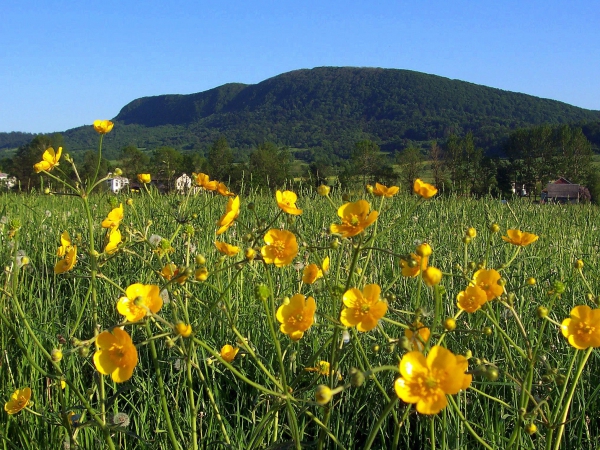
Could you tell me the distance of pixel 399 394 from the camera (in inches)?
25.6

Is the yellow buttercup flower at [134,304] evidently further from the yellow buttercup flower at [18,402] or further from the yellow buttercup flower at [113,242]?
the yellow buttercup flower at [18,402]

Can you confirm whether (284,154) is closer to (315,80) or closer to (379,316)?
(379,316)

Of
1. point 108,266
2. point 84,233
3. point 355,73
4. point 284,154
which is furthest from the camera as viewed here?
point 355,73

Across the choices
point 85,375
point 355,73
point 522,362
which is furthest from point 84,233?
point 355,73

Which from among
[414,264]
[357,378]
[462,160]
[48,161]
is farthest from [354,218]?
[462,160]

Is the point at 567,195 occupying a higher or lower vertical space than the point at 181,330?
lower

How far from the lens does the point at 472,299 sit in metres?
0.97

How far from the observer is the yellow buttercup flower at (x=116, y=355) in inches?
31.5

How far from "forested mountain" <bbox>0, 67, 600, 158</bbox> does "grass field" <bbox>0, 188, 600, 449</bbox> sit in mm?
70588

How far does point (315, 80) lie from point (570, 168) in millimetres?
108279

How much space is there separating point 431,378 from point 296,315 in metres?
0.28

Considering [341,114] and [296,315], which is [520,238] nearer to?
[296,315]

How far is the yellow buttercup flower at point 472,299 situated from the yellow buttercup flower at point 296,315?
294 millimetres

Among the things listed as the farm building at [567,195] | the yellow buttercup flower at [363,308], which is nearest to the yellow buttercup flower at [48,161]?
the yellow buttercup flower at [363,308]
